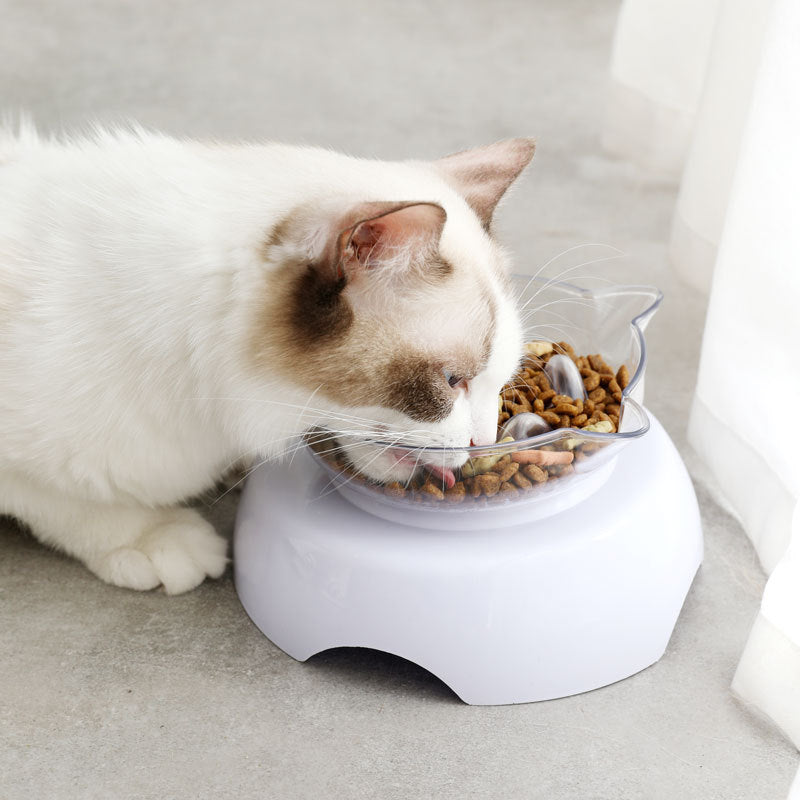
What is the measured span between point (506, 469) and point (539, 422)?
0.09 m

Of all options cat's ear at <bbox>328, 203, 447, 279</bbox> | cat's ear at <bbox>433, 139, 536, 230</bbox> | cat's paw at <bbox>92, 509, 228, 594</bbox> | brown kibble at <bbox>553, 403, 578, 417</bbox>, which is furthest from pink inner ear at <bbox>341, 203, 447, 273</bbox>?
cat's paw at <bbox>92, 509, 228, 594</bbox>

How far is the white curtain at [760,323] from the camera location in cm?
118

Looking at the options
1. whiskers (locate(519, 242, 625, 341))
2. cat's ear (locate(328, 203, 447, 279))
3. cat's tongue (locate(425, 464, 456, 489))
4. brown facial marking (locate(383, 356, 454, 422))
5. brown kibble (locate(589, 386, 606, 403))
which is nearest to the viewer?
cat's ear (locate(328, 203, 447, 279))

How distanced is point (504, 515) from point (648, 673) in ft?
0.90

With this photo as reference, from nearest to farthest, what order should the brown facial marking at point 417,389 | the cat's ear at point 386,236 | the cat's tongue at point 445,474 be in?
the cat's ear at point 386,236 < the brown facial marking at point 417,389 < the cat's tongue at point 445,474

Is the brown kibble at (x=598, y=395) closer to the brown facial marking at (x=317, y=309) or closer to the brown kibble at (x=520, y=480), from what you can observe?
the brown kibble at (x=520, y=480)

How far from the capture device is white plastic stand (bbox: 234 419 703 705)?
3.81 feet

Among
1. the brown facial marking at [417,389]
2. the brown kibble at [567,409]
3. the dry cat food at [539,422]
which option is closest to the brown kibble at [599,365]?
the dry cat food at [539,422]

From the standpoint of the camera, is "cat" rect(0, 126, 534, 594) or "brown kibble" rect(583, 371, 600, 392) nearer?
"cat" rect(0, 126, 534, 594)

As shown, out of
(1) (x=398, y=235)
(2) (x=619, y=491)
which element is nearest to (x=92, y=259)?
(1) (x=398, y=235)

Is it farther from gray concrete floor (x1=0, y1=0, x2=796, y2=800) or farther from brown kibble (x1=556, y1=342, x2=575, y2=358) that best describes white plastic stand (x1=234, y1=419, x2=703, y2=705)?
brown kibble (x1=556, y1=342, x2=575, y2=358)

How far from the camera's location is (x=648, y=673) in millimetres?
1260

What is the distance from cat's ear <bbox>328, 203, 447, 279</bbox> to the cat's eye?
12cm

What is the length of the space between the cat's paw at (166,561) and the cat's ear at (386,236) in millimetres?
542
